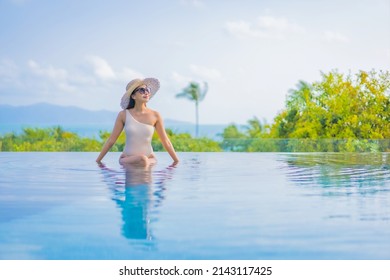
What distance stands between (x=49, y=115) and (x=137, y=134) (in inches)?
2325

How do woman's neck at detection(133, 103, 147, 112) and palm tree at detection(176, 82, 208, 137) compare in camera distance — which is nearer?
woman's neck at detection(133, 103, 147, 112)

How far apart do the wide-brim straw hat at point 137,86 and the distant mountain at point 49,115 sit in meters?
49.9

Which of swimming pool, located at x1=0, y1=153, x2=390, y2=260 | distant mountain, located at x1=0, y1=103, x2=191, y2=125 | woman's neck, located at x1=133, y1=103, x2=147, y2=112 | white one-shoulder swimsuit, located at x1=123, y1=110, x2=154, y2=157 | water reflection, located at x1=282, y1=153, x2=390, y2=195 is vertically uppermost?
distant mountain, located at x1=0, y1=103, x2=191, y2=125

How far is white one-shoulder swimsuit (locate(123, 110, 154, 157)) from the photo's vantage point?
8.55 m

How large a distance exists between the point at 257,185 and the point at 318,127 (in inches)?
602

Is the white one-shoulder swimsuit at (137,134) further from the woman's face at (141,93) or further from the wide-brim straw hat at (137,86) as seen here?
the woman's face at (141,93)

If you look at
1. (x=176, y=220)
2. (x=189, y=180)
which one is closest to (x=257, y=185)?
(x=189, y=180)

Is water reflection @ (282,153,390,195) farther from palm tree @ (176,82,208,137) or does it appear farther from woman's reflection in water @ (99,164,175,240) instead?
palm tree @ (176,82,208,137)

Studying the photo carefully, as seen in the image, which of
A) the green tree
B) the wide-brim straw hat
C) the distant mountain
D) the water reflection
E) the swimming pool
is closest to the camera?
the swimming pool

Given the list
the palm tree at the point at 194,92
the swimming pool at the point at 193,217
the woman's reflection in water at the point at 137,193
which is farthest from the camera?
the palm tree at the point at 194,92

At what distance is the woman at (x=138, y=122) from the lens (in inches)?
336

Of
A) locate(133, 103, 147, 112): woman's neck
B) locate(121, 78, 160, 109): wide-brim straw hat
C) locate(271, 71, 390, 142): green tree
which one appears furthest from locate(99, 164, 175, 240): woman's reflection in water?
locate(271, 71, 390, 142): green tree

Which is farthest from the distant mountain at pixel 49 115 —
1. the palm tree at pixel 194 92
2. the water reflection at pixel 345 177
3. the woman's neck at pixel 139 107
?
the water reflection at pixel 345 177

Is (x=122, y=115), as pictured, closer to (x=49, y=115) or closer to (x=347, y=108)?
(x=347, y=108)
